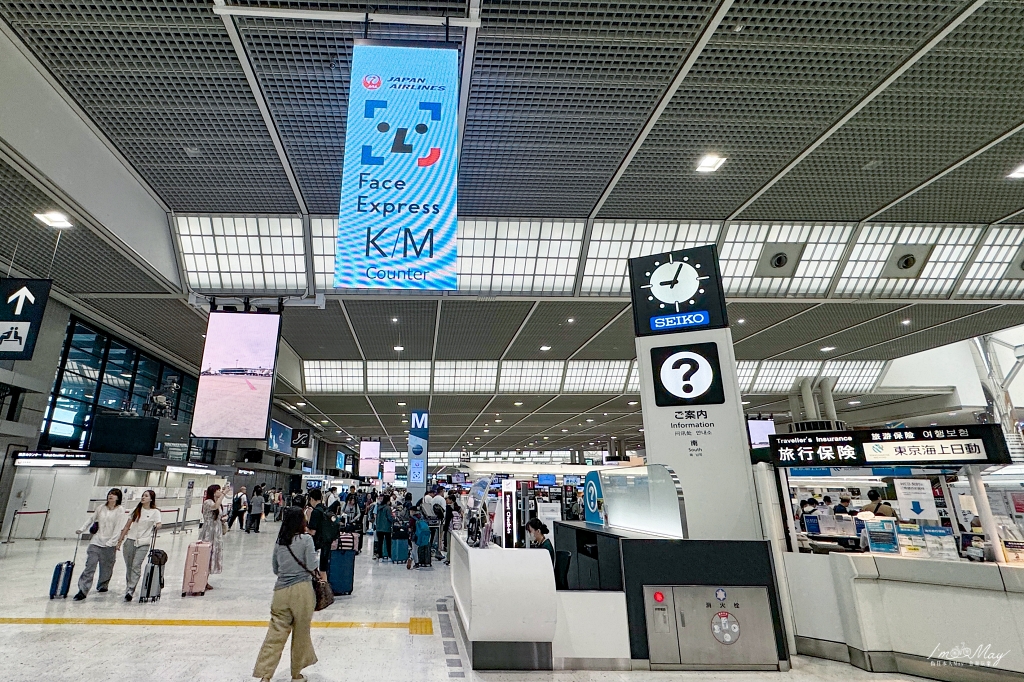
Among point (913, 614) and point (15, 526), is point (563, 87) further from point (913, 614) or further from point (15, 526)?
point (15, 526)

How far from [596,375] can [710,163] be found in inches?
551

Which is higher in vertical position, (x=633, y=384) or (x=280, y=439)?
(x=633, y=384)

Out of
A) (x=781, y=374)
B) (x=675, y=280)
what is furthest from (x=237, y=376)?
(x=781, y=374)

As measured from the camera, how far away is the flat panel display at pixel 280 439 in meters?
26.1

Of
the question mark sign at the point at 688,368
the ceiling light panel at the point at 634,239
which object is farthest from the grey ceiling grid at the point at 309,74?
the ceiling light panel at the point at 634,239

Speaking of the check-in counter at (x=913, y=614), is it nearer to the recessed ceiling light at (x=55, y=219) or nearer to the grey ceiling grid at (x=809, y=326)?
the grey ceiling grid at (x=809, y=326)

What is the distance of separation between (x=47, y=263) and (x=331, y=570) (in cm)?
918

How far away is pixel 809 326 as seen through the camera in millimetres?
16406

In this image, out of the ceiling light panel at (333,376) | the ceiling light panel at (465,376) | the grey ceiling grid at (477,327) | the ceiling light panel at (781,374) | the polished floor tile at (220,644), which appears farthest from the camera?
the ceiling light panel at (781,374)

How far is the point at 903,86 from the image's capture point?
756 cm

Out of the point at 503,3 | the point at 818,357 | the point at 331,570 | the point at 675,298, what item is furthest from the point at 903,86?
the point at 818,357

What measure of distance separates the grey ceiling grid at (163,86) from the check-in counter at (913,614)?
10.1 metres

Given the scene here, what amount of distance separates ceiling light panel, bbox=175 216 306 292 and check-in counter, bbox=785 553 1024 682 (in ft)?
38.1

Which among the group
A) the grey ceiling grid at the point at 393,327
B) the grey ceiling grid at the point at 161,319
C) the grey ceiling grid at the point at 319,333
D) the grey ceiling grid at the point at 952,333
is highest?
the grey ceiling grid at the point at 319,333
